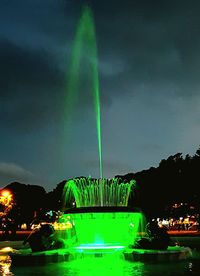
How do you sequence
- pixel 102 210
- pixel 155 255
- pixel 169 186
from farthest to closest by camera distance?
pixel 169 186, pixel 102 210, pixel 155 255

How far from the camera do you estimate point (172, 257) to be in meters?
19.0

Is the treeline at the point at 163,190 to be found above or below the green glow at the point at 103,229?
above

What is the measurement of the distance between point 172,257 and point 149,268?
2827 mm

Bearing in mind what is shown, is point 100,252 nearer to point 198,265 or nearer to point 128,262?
point 128,262

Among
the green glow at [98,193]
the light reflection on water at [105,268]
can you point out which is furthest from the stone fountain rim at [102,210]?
the green glow at [98,193]

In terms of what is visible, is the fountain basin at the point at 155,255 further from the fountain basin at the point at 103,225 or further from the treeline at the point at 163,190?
the treeline at the point at 163,190

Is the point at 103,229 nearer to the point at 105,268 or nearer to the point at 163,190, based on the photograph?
the point at 105,268

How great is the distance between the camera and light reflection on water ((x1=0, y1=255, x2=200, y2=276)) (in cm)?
1510

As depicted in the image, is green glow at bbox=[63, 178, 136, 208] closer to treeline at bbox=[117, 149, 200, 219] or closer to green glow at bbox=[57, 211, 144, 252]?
green glow at bbox=[57, 211, 144, 252]

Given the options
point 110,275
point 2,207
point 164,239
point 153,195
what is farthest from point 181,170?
point 110,275

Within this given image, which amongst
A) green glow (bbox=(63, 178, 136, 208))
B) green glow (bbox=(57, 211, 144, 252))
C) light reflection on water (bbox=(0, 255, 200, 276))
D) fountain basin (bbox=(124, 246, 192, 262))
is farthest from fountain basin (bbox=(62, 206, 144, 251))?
green glow (bbox=(63, 178, 136, 208))

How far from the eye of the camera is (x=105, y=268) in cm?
1614

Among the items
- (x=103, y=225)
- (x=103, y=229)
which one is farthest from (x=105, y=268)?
(x=103, y=229)

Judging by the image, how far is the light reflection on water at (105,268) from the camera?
15102mm
